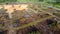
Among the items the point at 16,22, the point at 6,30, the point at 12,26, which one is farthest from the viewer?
the point at 16,22

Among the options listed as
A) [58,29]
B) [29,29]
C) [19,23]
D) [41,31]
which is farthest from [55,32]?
[19,23]

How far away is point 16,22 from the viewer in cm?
324

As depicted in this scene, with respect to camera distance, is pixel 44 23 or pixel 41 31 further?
pixel 44 23

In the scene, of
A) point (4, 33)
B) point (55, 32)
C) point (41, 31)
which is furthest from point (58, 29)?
point (4, 33)

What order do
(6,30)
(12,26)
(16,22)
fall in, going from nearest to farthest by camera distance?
(6,30) < (12,26) < (16,22)

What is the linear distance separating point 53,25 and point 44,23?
0.18 meters

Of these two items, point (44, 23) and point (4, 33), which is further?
point (44, 23)

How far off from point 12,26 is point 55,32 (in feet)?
2.71

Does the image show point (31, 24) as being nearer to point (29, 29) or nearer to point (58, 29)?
point (29, 29)

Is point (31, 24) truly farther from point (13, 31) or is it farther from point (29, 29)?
point (13, 31)

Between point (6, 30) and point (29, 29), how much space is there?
43 cm

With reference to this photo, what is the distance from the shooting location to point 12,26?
2.99m

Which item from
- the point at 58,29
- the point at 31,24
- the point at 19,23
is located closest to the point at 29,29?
the point at 31,24

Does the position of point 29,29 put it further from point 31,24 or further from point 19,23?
point 19,23
